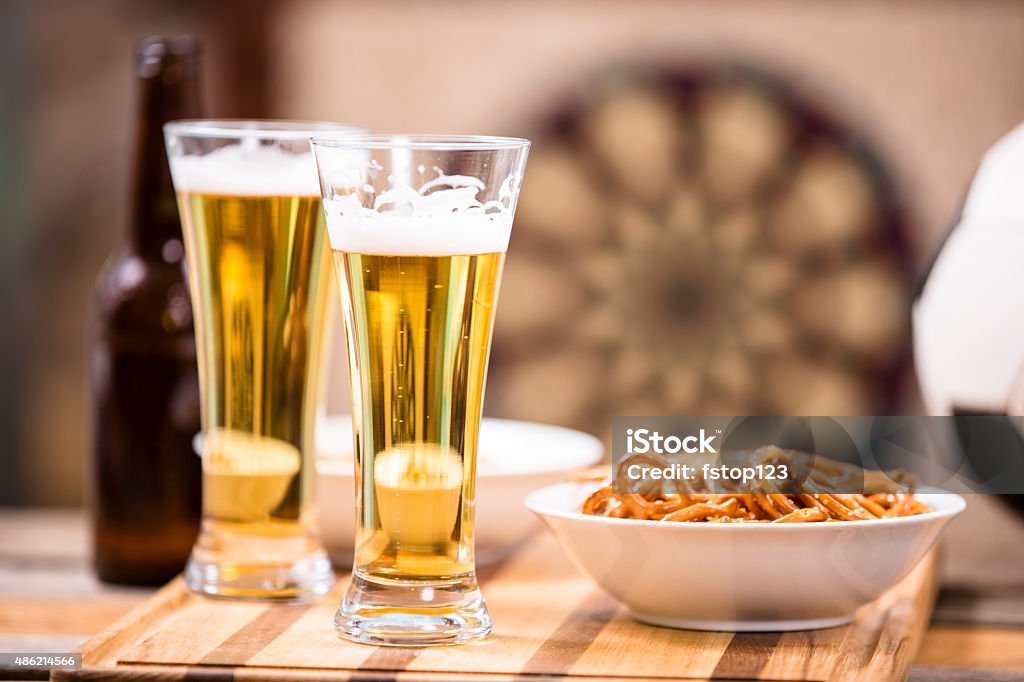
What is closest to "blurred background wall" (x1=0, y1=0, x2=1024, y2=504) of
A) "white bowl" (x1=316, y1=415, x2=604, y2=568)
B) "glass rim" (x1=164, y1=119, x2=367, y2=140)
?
"white bowl" (x1=316, y1=415, x2=604, y2=568)

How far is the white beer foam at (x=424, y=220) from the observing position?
2.33 ft

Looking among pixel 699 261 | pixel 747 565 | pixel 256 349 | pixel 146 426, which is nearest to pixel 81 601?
pixel 146 426

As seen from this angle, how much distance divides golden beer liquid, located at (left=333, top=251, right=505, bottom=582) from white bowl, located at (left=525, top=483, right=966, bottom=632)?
0.29 feet

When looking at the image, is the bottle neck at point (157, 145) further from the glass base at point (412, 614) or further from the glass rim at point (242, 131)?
the glass base at point (412, 614)

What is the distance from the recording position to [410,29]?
2.45 meters

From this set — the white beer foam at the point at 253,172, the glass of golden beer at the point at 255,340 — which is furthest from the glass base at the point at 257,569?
the white beer foam at the point at 253,172

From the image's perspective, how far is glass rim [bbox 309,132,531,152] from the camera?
704mm

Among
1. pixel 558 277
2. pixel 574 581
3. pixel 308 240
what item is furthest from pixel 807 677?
pixel 558 277

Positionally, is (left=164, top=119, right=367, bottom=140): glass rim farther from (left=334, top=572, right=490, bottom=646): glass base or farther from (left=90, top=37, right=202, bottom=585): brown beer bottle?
(left=334, top=572, right=490, bottom=646): glass base

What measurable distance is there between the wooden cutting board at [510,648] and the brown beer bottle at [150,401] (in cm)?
15

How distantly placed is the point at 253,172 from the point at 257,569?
25 centimetres

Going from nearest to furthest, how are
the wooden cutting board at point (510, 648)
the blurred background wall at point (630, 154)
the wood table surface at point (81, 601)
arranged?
the wooden cutting board at point (510, 648) → the wood table surface at point (81, 601) → the blurred background wall at point (630, 154)

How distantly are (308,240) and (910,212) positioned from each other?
5.70 ft

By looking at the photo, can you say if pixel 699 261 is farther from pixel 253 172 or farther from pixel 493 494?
pixel 253 172
